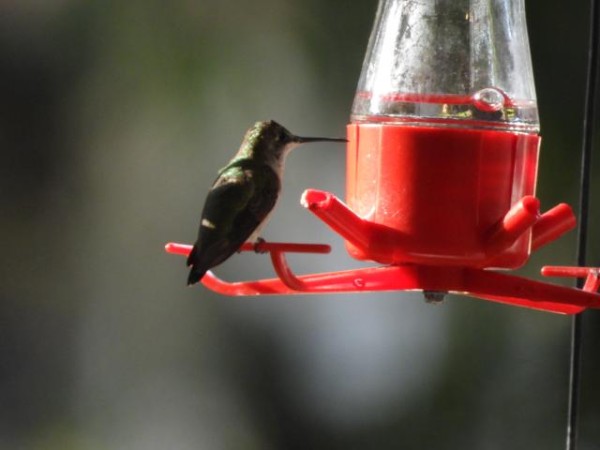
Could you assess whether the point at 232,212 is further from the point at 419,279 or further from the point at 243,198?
the point at 419,279

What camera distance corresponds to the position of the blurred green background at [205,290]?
5926 millimetres

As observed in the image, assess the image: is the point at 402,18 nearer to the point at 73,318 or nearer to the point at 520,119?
the point at 520,119

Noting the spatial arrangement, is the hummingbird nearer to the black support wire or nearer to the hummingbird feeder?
the hummingbird feeder

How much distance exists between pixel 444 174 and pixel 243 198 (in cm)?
92

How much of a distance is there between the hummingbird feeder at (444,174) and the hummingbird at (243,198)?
148 millimetres

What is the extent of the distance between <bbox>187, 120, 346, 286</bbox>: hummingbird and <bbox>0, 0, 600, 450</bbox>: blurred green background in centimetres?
210

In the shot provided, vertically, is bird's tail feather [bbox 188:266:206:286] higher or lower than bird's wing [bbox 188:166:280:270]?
lower

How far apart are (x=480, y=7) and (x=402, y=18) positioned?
0.21m

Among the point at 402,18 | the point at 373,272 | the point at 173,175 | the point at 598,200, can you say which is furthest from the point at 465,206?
the point at 173,175

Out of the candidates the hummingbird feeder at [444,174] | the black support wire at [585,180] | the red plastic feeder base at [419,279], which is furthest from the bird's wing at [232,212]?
the black support wire at [585,180]

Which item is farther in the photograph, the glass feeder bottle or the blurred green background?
the blurred green background

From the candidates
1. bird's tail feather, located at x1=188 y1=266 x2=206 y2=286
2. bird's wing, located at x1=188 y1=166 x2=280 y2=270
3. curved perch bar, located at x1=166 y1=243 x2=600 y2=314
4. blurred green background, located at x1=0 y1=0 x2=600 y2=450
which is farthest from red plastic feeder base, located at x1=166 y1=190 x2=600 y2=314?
blurred green background, located at x1=0 y1=0 x2=600 y2=450

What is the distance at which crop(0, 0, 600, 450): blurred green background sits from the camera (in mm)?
5926

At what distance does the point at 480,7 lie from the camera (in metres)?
2.99
